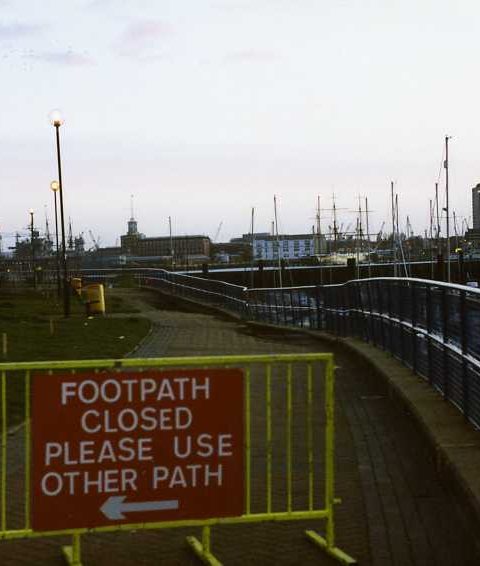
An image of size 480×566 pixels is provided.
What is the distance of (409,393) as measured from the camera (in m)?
10.4

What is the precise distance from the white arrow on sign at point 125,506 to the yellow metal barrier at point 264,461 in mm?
67

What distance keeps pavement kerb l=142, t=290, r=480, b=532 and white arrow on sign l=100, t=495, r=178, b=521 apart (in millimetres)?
1935

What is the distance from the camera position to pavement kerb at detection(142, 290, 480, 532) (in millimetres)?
6590

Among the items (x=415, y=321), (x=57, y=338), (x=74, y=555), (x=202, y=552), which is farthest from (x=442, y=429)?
(x=57, y=338)

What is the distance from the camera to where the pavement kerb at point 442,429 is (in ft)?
21.6

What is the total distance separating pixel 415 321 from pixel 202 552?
21.3 ft

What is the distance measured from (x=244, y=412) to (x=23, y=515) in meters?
2.09

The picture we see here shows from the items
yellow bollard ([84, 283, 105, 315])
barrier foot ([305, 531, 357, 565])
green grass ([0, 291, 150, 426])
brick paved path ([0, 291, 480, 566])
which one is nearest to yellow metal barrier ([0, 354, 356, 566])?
barrier foot ([305, 531, 357, 565])

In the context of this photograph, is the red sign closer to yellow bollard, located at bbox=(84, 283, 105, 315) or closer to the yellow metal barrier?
the yellow metal barrier

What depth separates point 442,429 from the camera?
8.29 metres

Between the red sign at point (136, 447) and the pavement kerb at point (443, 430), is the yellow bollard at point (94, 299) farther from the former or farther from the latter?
the red sign at point (136, 447)

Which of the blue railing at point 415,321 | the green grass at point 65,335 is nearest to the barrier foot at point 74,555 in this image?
the blue railing at point 415,321

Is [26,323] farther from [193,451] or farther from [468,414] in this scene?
[193,451]

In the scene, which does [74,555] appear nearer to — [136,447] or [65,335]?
[136,447]
